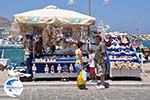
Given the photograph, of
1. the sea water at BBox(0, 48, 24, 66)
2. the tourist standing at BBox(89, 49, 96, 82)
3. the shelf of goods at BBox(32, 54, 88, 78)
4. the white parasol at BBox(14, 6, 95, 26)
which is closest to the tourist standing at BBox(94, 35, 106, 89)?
the tourist standing at BBox(89, 49, 96, 82)

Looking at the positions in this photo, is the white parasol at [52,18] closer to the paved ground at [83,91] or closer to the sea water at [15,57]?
the paved ground at [83,91]

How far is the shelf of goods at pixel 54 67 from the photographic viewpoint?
19.4 metres

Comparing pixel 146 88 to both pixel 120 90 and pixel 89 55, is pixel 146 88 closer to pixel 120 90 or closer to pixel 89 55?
pixel 120 90

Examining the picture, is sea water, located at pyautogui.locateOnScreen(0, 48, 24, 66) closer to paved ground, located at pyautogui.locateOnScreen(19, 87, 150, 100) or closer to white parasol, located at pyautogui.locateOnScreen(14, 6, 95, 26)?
white parasol, located at pyautogui.locateOnScreen(14, 6, 95, 26)

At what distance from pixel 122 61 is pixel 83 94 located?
177 inches

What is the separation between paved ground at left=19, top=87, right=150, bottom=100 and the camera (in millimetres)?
14750

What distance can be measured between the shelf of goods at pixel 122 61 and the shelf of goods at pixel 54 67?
3.91 ft

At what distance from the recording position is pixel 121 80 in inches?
786

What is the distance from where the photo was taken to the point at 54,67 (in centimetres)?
1950

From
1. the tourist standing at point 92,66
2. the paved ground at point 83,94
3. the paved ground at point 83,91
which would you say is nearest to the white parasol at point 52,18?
the tourist standing at point 92,66

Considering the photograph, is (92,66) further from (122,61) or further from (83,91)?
(83,91)

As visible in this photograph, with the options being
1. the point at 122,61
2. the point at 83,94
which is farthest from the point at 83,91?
the point at 122,61

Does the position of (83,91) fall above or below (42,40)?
below

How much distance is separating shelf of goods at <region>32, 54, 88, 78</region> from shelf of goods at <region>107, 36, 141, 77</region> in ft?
3.91
